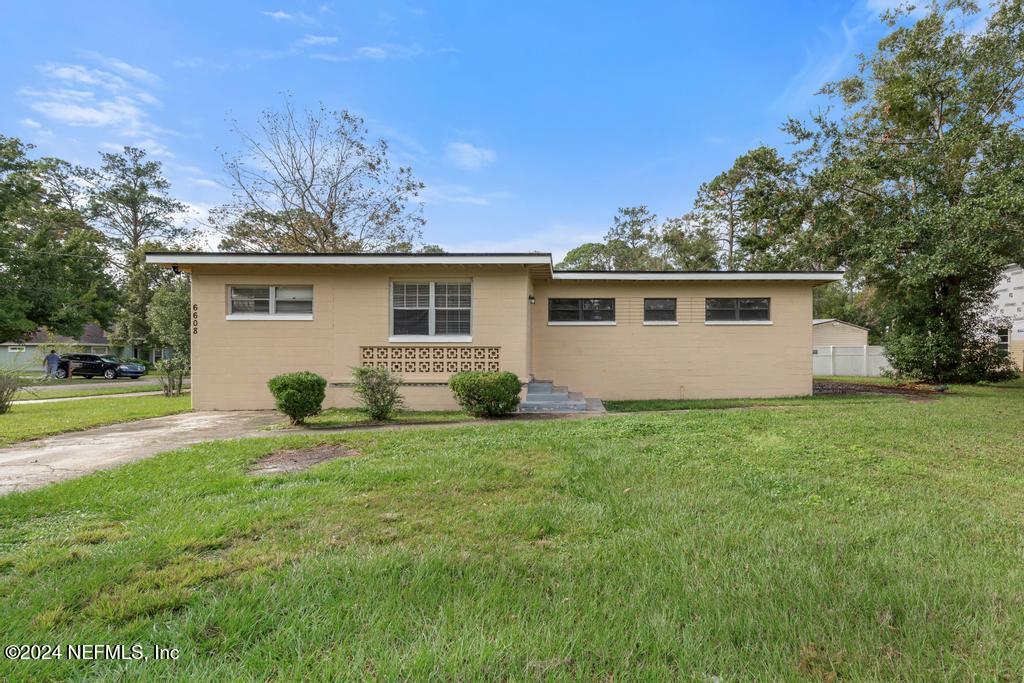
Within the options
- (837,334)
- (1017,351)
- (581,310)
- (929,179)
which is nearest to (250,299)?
(581,310)

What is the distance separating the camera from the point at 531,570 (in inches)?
97.3

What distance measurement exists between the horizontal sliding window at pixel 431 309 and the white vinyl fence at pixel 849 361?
18232 millimetres

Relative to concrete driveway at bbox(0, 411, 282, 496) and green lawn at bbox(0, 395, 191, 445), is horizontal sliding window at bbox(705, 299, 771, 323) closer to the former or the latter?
concrete driveway at bbox(0, 411, 282, 496)

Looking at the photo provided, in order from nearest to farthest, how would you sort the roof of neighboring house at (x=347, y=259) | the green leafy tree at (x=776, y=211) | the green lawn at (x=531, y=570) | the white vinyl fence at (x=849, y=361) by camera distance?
the green lawn at (x=531, y=570) < the roof of neighboring house at (x=347, y=259) < the green leafy tree at (x=776, y=211) < the white vinyl fence at (x=849, y=361)

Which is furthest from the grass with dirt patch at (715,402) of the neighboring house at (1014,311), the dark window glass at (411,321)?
the neighboring house at (1014,311)

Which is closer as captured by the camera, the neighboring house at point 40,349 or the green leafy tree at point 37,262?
the neighboring house at point 40,349

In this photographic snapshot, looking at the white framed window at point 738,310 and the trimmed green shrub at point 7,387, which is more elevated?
the white framed window at point 738,310

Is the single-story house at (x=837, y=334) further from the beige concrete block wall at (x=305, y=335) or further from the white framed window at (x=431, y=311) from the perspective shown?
the white framed window at (x=431, y=311)

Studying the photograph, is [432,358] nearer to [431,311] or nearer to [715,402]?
[431,311]

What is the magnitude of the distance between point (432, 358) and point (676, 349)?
6.58 m

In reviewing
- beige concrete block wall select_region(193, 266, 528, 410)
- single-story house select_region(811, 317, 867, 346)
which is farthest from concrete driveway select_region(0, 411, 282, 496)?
single-story house select_region(811, 317, 867, 346)

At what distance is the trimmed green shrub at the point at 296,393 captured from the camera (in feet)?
25.0

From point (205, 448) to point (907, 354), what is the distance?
19590mm

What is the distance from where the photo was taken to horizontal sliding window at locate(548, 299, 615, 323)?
12266mm
